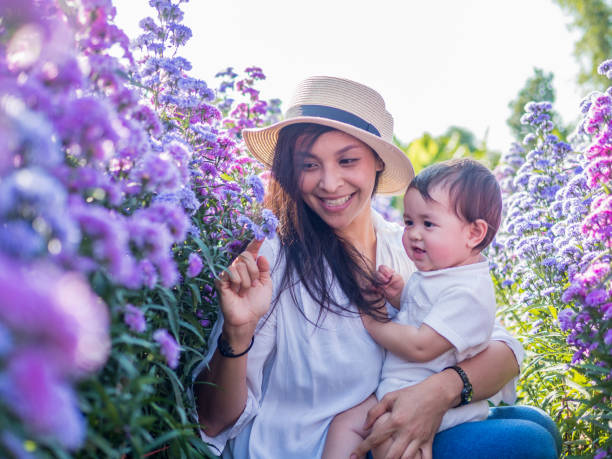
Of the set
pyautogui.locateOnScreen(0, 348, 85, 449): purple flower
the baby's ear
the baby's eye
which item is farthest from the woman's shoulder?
pyautogui.locateOnScreen(0, 348, 85, 449): purple flower

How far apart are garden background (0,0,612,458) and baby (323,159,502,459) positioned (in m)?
0.42

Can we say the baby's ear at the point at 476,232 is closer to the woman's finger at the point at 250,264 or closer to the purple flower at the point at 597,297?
the purple flower at the point at 597,297

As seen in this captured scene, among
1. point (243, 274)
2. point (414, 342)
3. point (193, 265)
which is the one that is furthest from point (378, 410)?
point (193, 265)

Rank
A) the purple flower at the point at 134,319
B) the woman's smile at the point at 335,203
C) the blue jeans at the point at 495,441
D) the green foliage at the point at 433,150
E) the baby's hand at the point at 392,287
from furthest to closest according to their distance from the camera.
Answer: the green foliage at the point at 433,150 → the baby's hand at the point at 392,287 → the woman's smile at the point at 335,203 → the blue jeans at the point at 495,441 → the purple flower at the point at 134,319

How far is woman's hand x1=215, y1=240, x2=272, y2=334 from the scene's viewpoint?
1.88m

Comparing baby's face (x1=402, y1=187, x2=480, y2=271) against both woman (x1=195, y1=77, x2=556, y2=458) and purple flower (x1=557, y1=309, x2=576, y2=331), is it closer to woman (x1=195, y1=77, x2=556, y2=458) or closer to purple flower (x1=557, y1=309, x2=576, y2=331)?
woman (x1=195, y1=77, x2=556, y2=458)

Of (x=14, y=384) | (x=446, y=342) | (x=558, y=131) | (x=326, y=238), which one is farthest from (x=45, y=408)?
(x=558, y=131)

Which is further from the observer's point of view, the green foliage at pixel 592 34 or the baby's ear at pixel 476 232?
the green foliage at pixel 592 34

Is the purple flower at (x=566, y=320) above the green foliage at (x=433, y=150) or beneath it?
beneath

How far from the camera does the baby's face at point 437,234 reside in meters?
2.35

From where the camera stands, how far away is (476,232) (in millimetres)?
Answer: 2404

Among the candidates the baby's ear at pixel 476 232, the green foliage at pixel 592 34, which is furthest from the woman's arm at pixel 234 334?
the green foliage at pixel 592 34

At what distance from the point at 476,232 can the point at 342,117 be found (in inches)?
33.2

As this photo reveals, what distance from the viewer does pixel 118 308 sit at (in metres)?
1.08
